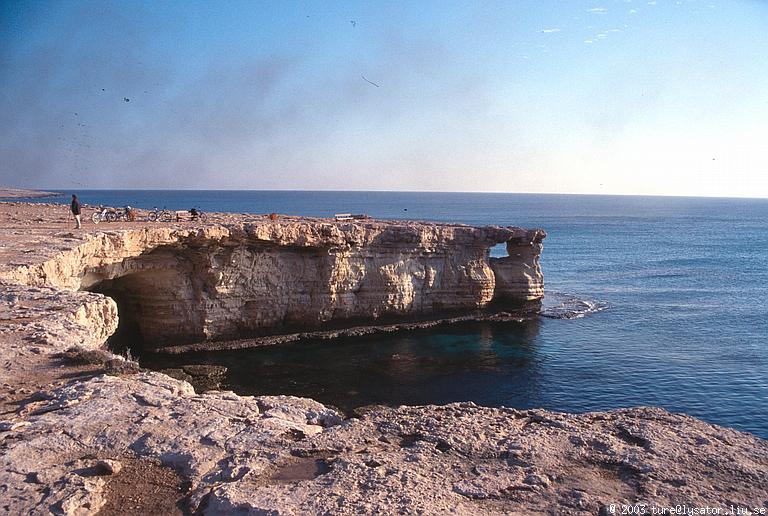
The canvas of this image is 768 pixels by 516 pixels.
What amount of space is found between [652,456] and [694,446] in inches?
48.7

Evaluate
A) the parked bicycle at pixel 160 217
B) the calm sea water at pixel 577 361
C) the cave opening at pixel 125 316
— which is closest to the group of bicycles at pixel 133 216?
the parked bicycle at pixel 160 217

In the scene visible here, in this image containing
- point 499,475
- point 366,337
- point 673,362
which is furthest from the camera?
point 366,337

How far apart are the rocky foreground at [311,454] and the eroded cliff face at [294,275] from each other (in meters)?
13.5

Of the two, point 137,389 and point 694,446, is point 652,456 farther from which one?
point 137,389

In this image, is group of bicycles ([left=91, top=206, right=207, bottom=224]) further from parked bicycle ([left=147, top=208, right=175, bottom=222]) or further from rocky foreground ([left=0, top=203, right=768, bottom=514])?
rocky foreground ([left=0, top=203, right=768, bottom=514])

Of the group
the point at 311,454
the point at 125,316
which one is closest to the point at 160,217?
the point at 125,316

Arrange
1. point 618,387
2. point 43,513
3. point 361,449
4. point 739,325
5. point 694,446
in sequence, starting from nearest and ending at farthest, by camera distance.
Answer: point 43,513
point 361,449
point 694,446
point 618,387
point 739,325

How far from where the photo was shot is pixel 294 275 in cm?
3042

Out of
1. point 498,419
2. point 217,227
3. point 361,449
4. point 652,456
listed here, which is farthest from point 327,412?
point 217,227

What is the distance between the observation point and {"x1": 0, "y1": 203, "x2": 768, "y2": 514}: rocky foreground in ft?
21.9

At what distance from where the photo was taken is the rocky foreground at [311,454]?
6676mm

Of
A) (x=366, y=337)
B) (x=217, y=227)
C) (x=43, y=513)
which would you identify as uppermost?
(x=217, y=227)

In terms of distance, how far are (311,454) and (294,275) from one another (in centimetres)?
2303

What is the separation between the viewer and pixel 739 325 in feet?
108
